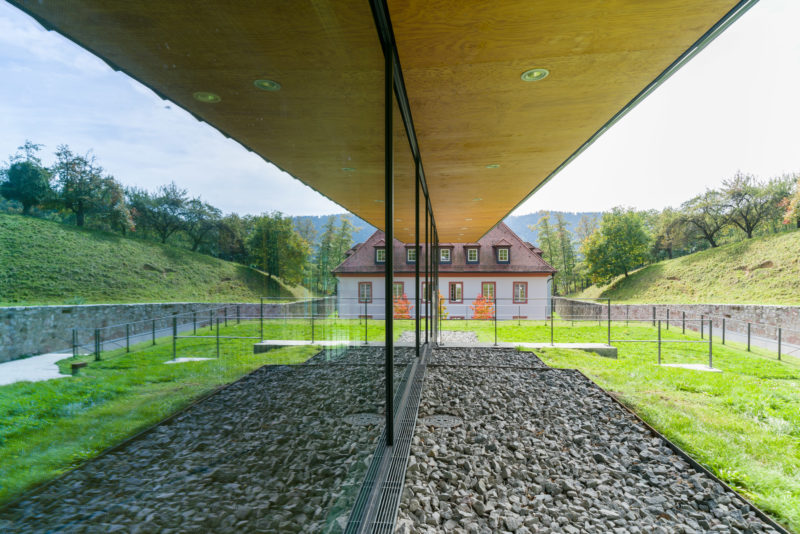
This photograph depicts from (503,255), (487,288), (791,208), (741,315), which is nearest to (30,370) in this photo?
(487,288)

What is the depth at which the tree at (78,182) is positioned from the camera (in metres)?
0.35

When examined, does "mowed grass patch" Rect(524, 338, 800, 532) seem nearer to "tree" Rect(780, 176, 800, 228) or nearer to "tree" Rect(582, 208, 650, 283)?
"tree" Rect(780, 176, 800, 228)

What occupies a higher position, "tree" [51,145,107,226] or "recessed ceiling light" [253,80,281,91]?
"recessed ceiling light" [253,80,281,91]

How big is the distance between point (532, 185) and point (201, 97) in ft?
15.3

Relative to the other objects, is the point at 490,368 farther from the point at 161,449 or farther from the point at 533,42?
the point at 161,449

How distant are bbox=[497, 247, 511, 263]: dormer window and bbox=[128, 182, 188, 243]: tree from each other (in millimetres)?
19026

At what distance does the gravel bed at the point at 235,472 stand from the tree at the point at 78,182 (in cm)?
25

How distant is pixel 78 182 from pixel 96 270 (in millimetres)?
84

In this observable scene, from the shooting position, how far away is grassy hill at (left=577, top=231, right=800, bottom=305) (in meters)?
15.9

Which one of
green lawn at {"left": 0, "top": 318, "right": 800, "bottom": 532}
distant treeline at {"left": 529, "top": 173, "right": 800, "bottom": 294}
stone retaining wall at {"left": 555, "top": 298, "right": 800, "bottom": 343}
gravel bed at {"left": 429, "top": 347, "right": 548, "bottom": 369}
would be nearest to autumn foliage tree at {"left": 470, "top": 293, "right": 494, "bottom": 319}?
stone retaining wall at {"left": 555, "top": 298, "right": 800, "bottom": 343}

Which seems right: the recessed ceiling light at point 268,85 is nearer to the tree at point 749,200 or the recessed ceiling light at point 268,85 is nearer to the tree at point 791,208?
the tree at point 791,208

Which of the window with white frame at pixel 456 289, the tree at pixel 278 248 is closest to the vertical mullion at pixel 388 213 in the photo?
the tree at pixel 278 248

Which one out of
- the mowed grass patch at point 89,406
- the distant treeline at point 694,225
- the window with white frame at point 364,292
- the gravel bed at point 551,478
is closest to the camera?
the mowed grass patch at point 89,406

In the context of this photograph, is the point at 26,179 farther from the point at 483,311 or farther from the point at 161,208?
the point at 483,311
